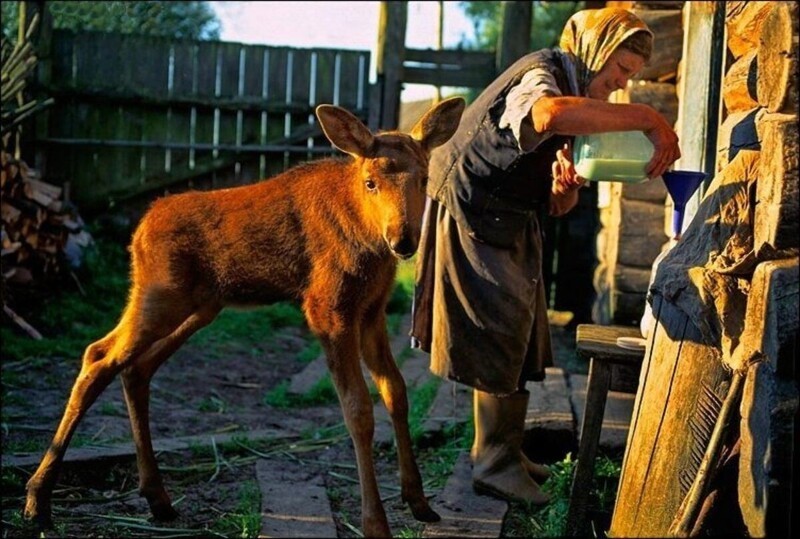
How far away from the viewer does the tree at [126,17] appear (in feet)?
53.3

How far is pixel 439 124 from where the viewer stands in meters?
4.96

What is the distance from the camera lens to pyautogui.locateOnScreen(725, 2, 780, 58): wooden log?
4121 millimetres

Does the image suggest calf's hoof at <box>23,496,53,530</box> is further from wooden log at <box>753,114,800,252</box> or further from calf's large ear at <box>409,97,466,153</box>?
wooden log at <box>753,114,800,252</box>

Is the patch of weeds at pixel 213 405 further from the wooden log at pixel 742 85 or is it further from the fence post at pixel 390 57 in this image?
the fence post at pixel 390 57

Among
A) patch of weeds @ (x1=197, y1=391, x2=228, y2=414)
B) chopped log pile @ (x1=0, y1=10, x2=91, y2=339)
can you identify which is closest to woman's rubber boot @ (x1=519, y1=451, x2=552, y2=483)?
patch of weeds @ (x1=197, y1=391, x2=228, y2=414)

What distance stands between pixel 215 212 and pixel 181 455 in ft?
5.61

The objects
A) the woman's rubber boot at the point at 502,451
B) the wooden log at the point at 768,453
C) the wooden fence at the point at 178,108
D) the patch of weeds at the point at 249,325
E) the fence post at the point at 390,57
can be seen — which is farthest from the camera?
the wooden fence at the point at 178,108

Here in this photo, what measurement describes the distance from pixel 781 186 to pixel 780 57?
1.25ft

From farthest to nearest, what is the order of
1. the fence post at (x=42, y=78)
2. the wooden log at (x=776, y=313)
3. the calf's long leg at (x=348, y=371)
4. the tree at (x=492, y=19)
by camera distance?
the tree at (x=492, y=19) < the fence post at (x=42, y=78) < the calf's long leg at (x=348, y=371) < the wooden log at (x=776, y=313)

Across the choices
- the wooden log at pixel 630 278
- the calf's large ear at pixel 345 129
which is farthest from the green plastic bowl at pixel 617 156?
the wooden log at pixel 630 278

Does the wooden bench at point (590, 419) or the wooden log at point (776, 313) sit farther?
the wooden bench at point (590, 419)

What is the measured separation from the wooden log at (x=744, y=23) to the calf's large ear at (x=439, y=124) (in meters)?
1.21

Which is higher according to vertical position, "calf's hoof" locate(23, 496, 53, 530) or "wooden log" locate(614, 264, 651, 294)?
"wooden log" locate(614, 264, 651, 294)

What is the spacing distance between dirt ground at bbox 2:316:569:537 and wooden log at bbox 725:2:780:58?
2.57m
